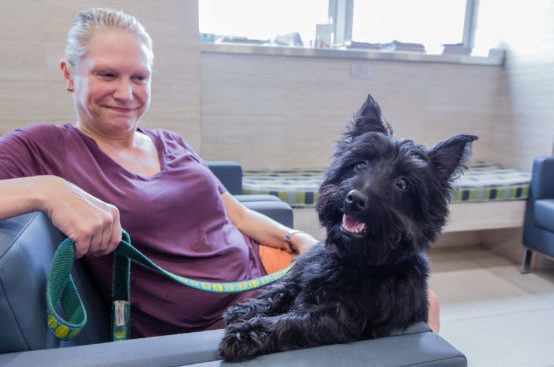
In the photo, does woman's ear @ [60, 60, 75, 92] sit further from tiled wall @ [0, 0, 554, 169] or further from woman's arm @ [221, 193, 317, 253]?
tiled wall @ [0, 0, 554, 169]

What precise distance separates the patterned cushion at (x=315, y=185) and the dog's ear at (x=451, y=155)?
159cm

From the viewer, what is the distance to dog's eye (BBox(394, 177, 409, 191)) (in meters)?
0.98

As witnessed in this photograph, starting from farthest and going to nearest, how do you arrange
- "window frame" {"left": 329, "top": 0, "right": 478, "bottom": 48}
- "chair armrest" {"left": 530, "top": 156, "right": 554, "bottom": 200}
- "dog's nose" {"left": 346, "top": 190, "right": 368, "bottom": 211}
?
"window frame" {"left": 329, "top": 0, "right": 478, "bottom": 48} < "chair armrest" {"left": 530, "top": 156, "right": 554, "bottom": 200} < "dog's nose" {"left": 346, "top": 190, "right": 368, "bottom": 211}

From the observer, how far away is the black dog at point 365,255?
0.85 metres

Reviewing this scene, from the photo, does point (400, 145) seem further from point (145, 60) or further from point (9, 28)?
point (9, 28)

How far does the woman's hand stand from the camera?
2.59 feet

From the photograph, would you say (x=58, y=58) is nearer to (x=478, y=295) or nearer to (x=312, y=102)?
(x=312, y=102)

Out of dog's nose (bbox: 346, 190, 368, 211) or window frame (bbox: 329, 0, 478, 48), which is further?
window frame (bbox: 329, 0, 478, 48)

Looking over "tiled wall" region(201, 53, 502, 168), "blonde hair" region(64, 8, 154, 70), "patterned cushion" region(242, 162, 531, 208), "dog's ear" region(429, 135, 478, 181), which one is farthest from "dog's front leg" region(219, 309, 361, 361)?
"tiled wall" region(201, 53, 502, 168)

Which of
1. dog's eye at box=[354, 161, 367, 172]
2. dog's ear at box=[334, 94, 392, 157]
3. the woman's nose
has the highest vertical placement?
the woman's nose

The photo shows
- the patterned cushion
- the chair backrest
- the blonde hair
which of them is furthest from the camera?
the patterned cushion

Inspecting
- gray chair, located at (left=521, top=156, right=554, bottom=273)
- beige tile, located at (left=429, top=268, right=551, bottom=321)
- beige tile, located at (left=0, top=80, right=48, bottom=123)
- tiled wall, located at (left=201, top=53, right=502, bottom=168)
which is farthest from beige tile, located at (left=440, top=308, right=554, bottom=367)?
beige tile, located at (left=0, top=80, right=48, bottom=123)

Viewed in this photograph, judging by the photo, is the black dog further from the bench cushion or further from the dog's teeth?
the bench cushion

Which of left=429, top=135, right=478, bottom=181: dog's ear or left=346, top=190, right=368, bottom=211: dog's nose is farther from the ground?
left=429, top=135, right=478, bottom=181: dog's ear
